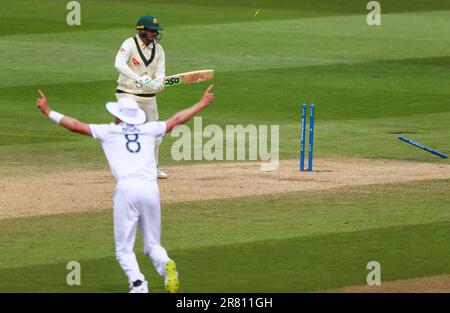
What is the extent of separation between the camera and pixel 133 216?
12000mm

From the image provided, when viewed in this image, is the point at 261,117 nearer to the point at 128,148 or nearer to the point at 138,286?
the point at 128,148

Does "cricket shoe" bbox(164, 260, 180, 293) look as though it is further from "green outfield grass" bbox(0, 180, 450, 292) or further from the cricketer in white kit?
"green outfield grass" bbox(0, 180, 450, 292)

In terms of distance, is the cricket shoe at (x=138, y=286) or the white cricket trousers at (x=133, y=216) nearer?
the cricket shoe at (x=138, y=286)

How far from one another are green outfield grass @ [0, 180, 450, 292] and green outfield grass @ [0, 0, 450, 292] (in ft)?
0.10

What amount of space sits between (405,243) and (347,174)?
4.38 metres

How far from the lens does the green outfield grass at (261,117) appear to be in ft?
45.2

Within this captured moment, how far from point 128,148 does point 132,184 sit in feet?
1.24

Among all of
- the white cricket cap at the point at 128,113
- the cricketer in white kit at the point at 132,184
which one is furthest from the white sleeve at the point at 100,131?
the white cricket cap at the point at 128,113

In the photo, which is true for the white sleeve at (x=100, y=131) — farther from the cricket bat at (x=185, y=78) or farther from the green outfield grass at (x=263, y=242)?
the cricket bat at (x=185, y=78)

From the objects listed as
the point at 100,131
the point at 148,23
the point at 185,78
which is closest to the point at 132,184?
the point at 100,131

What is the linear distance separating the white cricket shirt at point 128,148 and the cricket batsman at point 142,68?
237 inches

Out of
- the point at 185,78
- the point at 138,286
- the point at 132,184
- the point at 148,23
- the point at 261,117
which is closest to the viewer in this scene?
the point at 138,286

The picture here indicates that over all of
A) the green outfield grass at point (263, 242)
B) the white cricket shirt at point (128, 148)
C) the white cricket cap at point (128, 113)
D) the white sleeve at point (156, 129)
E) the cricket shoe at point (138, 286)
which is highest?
the white cricket cap at point (128, 113)

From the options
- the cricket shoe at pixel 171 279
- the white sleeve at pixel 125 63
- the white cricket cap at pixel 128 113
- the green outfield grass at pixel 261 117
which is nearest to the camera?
the cricket shoe at pixel 171 279
